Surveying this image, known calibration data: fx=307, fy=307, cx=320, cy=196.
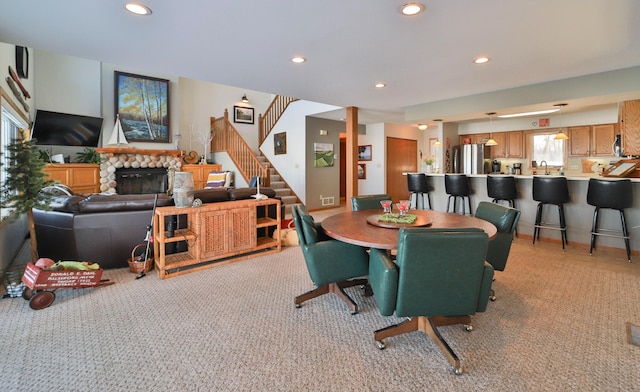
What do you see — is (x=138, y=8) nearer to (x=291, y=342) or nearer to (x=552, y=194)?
(x=291, y=342)

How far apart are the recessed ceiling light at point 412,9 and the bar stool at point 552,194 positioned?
11.2 ft

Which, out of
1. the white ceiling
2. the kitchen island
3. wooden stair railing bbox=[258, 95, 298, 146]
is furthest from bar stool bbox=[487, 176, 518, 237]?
wooden stair railing bbox=[258, 95, 298, 146]

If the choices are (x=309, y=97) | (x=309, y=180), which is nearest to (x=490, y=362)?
(x=309, y=97)

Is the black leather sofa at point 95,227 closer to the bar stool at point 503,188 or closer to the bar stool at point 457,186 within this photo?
the bar stool at point 457,186

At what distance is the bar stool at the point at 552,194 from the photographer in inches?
170

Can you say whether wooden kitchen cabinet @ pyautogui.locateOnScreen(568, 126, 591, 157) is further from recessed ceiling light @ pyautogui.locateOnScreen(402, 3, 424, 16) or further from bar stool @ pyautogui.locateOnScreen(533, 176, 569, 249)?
recessed ceiling light @ pyautogui.locateOnScreen(402, 3, 424, 16)

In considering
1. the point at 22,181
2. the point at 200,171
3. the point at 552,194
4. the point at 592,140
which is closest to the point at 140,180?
the point at 200,171

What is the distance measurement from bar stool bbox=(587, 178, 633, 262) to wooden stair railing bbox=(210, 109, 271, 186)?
5.90m

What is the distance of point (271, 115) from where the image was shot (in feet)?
29.7

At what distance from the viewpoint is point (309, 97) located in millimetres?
5441

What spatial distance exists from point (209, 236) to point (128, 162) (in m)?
4.97

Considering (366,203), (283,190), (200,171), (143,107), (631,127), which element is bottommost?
(366,203)

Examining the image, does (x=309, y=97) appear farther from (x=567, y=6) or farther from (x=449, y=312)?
(x=449, y=312)

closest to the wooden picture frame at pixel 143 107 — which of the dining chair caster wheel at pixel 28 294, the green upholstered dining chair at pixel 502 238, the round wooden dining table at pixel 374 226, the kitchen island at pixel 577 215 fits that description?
the dining chair caster wheel at pixel 28 294
